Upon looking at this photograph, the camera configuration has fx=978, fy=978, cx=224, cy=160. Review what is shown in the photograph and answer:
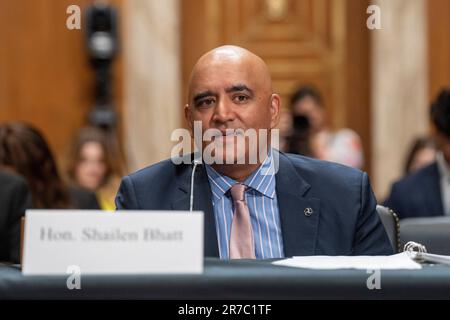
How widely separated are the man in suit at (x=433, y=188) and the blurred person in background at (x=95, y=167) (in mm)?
2005

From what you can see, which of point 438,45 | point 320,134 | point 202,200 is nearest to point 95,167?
point 320,134

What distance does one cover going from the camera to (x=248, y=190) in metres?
2.96

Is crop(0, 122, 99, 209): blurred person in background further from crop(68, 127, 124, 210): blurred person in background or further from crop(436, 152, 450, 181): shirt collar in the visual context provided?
crop(436, 152, 450, 181): shirt collar

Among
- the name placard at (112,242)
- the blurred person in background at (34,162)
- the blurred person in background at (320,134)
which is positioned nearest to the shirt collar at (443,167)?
the blurred person in background at (320,134)

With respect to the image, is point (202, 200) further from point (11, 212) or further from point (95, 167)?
point (95, 167)

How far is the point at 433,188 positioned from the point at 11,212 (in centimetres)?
234

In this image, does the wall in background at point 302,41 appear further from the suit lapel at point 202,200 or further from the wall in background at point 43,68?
the suit lapel at point 202,200

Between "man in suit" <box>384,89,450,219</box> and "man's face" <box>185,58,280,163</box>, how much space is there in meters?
2.53

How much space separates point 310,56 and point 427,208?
12.9ft

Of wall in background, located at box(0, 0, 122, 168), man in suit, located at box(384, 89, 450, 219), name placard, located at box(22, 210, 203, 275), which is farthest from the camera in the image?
wall in background, located at box(0, 0, 122, 168)

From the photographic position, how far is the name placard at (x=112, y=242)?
1.99m

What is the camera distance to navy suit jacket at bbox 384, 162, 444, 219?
529 centimetres

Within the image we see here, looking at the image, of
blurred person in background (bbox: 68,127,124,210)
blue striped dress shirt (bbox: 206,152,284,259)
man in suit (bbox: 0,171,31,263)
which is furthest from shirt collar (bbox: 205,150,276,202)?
blurred person in background (bbox: 68,127,124,210)

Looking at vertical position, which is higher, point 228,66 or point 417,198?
point 228,66
